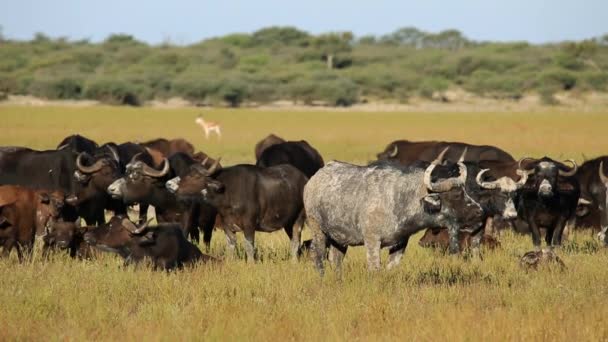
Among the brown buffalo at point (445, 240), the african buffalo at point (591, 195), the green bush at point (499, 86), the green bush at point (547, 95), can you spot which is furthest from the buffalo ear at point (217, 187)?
the green bush at point (499, 86)

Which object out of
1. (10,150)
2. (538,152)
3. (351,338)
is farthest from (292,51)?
(351,338)

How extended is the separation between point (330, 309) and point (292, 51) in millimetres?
97146

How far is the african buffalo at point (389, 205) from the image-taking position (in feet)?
36.3

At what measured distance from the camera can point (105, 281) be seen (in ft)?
36.1

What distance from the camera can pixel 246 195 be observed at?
13.5 m

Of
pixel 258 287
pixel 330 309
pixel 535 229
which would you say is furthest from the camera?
pixel 535 229

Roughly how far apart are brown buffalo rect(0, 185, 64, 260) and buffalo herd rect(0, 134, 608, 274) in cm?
1

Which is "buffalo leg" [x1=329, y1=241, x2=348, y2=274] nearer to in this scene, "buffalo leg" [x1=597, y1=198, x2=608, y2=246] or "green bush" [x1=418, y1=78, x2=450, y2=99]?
"buffalo leg" [x1=597, y1=198, x2=608, y2=246]

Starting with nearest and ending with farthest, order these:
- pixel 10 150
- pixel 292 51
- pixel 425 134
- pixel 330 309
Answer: pixel 330 309 → pixel 10 150 → pixel 425 134 → pixel 292 51

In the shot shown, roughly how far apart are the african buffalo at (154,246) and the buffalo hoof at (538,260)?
11.6ft

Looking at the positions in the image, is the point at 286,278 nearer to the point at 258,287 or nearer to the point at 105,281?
the point at 258,287

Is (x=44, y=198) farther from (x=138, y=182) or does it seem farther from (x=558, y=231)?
(x=558, y=231)

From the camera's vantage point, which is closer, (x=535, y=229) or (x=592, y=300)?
(x=592, y=300)

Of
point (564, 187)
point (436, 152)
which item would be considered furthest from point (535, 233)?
point (436, 152)
